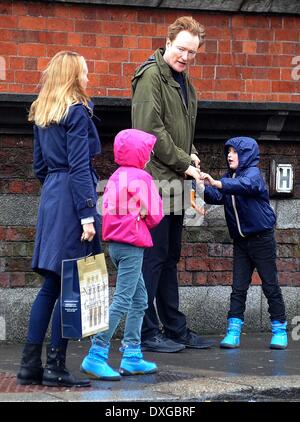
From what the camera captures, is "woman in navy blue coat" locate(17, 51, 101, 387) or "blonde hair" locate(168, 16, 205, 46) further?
"blonde hair" locate(168, 16, 205, 46)

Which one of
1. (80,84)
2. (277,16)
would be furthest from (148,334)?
(277,16)

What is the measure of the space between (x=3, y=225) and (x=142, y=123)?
161 cm

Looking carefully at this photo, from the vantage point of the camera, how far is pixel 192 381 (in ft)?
21.2

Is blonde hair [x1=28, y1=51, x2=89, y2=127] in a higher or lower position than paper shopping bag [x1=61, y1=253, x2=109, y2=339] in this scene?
higher

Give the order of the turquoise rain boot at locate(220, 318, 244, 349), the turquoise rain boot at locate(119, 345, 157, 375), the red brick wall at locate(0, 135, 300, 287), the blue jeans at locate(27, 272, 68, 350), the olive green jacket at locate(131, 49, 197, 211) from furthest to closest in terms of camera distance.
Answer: the red brick wall at locate(0, 135, 300, 287), the turquoise rain boot at locate(220, 318, 244, 349), the olive green jacket at locate(131, 49, 197, 211), the turquoise rain boot at locate(119, 345, 157, 375), the blue jeans at locate(27, 272, 68, 350)

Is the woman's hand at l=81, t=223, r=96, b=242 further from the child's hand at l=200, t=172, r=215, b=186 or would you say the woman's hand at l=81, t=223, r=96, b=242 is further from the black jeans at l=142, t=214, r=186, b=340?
the child's hand at l=200, t=172, r=215, b=186

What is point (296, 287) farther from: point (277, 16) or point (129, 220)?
point (129, 220)

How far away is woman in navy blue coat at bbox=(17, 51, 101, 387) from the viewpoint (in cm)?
638

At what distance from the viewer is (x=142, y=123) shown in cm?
775

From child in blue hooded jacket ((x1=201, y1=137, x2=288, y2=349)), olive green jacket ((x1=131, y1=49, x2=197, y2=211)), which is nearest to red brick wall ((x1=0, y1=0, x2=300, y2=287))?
child in blue hooded jacket ((x1=201, y1=137, x2=288, y2=349))

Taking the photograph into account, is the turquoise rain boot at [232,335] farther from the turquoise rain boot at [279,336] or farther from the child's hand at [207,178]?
the child's hand at [207,178]

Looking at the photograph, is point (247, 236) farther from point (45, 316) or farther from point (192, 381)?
point (45, 316)

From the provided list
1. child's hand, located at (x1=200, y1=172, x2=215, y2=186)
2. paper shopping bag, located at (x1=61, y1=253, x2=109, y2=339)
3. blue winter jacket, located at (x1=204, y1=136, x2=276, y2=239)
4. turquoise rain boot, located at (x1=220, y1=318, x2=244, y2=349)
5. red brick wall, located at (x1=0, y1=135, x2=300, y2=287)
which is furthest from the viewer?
red brick wall, located at (x1=0, y1=135, x2=300, y2=287)

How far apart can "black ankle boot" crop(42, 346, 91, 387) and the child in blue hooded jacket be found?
2.12 m
